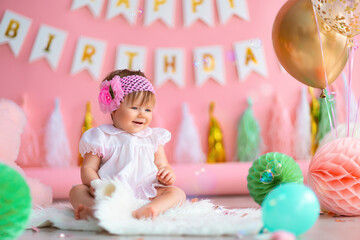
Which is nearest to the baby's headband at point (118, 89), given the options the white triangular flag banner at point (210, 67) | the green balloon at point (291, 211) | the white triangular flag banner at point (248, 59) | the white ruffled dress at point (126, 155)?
the white ruffled dress at point (126, 155)

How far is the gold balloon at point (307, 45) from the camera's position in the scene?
1.79m

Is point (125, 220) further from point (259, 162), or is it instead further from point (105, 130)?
point (259, 162)

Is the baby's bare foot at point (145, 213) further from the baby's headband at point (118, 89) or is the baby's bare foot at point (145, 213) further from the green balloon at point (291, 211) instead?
the baby's headband at point (118, 89)

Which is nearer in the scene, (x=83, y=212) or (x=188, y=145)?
(x=83, y=212)

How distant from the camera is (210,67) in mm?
2869

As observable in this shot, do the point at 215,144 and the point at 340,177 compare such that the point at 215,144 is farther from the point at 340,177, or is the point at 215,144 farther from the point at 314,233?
the point at 314,233

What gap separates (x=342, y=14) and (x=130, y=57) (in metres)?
1.58

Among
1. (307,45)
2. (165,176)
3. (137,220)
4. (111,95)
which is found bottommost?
(137,220)

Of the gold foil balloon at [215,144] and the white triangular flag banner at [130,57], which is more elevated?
the white triangular flag banner at [130,57]

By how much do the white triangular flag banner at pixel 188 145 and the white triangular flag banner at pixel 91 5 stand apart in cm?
93

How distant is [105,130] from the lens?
1.75m

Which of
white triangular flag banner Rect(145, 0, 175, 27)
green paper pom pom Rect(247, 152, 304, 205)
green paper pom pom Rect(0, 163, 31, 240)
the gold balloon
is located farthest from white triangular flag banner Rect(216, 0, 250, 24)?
green paper pom pom Rect(0, 163, 31, 240)

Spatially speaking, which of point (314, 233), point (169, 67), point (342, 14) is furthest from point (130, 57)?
point (314, 233)

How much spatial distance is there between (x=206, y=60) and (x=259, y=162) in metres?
1.16
